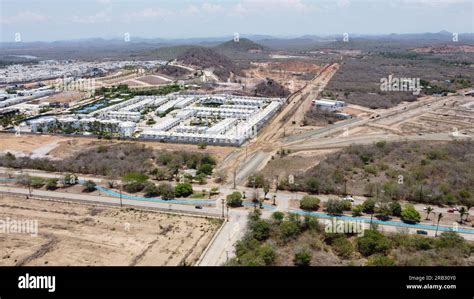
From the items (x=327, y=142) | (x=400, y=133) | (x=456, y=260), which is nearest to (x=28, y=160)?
(x=327, y=142)

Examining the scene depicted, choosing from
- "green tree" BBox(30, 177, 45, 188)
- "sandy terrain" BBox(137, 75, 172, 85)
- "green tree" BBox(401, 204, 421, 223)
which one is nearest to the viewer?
"green tree" BBox(401, 204, 421, 223)

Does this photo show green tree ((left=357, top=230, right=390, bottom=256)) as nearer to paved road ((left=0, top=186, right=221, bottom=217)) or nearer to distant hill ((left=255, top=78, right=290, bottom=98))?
paved road ((left=0, top=186, right=221, bottom=217))

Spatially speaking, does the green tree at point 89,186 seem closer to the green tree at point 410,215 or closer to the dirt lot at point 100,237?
the dirt lot at point 100,237

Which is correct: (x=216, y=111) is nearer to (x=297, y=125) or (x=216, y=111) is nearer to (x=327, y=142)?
(x=297, y=125)

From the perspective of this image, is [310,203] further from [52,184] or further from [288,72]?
[288,72]

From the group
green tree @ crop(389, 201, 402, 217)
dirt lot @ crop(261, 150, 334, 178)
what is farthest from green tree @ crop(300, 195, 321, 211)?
dirt lot @ crop(261, 150, 334, 178)
